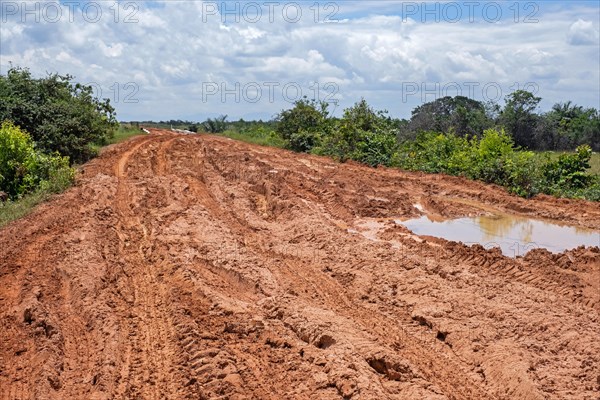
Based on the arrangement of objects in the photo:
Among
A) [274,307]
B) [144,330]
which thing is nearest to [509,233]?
[274,307]

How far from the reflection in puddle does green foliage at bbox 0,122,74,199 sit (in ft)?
29.1

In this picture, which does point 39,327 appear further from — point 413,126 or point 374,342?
point 413,126

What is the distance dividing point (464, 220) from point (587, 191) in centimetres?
520

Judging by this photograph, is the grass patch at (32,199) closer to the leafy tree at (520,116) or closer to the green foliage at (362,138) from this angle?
the green foliage at (362,138)

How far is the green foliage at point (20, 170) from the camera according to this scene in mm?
16141

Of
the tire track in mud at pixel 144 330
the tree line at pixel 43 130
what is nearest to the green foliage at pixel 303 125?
the tree line at pixel 43 130

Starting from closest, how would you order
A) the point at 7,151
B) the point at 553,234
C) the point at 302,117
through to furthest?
the point at 553,234 < the point at 7,151 < the point at 302,117

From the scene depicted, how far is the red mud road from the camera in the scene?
6457mm

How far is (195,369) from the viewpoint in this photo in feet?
21.7

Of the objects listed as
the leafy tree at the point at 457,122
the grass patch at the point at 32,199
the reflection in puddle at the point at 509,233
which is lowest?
the reflection in puddle at the point at 509,233

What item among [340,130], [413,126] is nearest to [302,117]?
[340,130]

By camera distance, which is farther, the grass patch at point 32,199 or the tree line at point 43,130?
the tree line at point 43,130

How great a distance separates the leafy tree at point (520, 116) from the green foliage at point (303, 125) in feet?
35.4

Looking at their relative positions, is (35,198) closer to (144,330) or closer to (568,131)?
(144,330)
